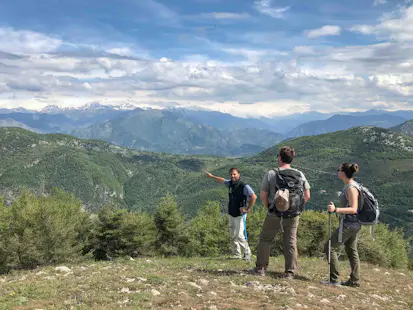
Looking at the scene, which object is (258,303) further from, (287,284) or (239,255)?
(239,255)

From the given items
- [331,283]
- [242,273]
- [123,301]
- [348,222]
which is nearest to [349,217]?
[348,222]

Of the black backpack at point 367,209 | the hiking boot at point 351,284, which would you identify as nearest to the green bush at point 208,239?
the hiking boot at point 351,284

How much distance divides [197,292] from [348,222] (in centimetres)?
538

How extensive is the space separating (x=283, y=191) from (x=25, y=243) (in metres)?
29.5

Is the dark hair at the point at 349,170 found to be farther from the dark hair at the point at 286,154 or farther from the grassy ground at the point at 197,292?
the grassy ground at the point at 197,292

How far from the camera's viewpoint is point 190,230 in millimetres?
45812

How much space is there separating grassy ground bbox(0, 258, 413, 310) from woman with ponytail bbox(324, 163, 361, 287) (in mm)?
599

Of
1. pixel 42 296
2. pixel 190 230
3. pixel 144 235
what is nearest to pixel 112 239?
pixel 144 235

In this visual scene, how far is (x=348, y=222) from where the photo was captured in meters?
10.5

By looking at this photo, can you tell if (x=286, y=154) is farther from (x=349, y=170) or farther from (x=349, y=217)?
(x=349, y=217)

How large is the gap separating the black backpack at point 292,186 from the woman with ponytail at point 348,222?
0.98 m

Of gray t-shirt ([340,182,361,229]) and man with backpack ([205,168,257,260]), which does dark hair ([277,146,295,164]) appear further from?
man with backpack ([205,168,257,260])

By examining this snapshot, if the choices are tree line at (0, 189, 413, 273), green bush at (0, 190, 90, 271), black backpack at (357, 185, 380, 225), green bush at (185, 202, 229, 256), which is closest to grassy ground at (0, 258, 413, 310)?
black backpack at (357, 185, 380, 225)

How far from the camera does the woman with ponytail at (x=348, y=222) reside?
10152 mm
